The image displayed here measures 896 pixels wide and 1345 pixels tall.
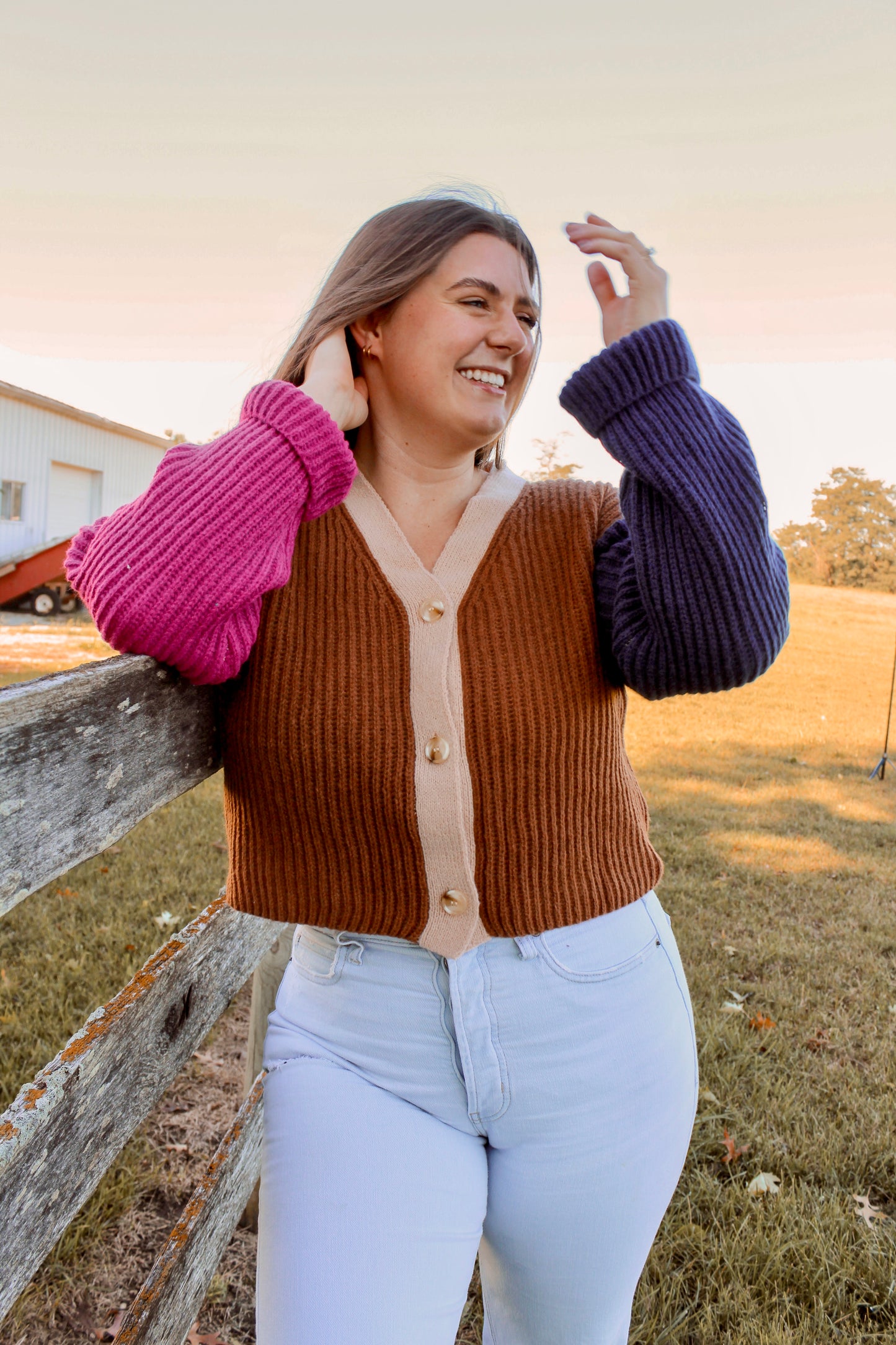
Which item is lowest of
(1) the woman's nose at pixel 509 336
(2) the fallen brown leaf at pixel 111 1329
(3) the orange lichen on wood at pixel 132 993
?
(2) the fallen brown leaf at pixel 111 1329

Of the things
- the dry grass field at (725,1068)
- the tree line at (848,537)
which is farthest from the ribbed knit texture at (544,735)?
the tree line at (848,537)

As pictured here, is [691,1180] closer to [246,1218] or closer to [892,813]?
[246,1218]

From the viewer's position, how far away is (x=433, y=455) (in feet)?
5.74

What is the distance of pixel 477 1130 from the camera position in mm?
1454

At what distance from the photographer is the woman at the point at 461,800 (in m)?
1.38

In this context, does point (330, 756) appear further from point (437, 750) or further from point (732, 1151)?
point (732, 1151)

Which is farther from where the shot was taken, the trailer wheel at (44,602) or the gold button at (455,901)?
the trailer wheel at (44,602)

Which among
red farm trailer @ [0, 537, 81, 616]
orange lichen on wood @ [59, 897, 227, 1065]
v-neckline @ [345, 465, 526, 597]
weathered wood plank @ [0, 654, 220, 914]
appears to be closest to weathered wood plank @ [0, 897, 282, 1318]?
orange lichen on wood @ [59, 897, 227, 1065]

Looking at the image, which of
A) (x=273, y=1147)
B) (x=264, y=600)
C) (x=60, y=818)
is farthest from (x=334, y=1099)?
(x=264, y=600)

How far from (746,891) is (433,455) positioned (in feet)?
13.0

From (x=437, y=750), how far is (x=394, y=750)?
69 mm

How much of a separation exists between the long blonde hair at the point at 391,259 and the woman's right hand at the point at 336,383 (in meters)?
0.04

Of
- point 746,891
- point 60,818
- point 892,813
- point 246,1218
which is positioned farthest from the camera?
point 892,813

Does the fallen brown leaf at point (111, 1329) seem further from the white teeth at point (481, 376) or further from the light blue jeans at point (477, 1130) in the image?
the white teeth at point (481, 376)
